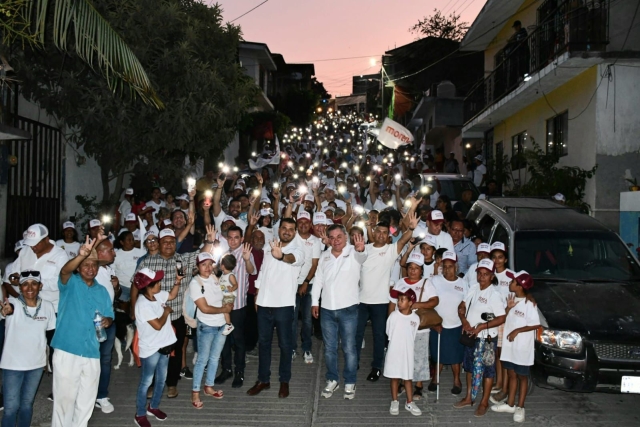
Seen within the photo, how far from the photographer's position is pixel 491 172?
20844 mm

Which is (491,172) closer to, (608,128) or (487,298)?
(608,128)

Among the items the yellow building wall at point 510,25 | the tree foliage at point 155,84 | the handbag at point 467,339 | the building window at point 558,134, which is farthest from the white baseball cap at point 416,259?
the yellow building wall at point 510,25

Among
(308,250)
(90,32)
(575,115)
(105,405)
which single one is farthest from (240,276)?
(575,115)

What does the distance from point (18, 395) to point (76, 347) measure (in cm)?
68

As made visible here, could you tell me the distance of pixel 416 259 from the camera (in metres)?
7.11

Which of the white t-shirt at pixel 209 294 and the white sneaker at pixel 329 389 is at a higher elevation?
the white t-shirt at pixel 209 294

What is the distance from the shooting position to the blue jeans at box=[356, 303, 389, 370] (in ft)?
25.5

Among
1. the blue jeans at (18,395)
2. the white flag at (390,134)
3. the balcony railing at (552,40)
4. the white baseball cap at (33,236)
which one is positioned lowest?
the blue jeans at (18,395)

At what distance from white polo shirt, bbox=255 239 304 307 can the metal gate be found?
18.6 ft

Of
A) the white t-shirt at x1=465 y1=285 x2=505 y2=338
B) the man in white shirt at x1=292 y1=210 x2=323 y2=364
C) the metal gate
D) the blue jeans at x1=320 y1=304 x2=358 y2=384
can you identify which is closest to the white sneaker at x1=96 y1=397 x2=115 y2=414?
the man in white shirt at x1=292 y1=210 x2=323 y2=364

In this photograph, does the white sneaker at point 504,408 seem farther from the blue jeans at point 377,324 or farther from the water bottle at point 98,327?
the water bottle at point 98,327

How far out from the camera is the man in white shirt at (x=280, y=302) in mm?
7363

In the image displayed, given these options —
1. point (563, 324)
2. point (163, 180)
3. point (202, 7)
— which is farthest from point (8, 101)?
point (563, 324)

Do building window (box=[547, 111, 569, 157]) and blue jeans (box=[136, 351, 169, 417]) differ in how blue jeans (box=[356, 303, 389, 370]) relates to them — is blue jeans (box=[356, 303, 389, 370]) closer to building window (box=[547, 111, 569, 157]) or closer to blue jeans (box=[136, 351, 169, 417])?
blue jeans (box=[136, 351, 169, 417])
